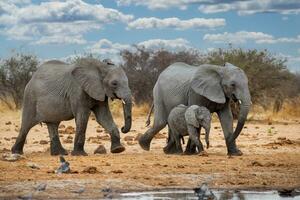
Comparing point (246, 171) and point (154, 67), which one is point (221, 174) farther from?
point (154, 67)

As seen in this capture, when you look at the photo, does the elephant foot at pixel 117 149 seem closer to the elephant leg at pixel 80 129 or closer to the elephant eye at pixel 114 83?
the elephant leg at pixel 80 129

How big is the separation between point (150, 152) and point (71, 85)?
6.74 ft

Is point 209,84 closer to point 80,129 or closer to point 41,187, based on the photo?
point 80,129

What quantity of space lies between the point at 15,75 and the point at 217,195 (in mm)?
26290

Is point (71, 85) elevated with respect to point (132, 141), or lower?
elevated

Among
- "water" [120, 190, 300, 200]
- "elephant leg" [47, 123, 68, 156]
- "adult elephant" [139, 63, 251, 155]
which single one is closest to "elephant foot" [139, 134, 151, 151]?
"adult elephant" [139, 63, 251, 155]

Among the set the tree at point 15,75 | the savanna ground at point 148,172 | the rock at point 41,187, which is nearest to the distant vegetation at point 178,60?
the tree at point 15,75

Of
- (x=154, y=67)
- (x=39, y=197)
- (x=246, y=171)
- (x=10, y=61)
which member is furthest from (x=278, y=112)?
(x=39, y=197)

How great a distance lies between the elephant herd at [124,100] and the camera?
15.6 m

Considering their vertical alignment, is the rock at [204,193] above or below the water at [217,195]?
above

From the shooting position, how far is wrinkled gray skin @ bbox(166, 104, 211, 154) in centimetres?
1528

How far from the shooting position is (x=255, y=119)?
2778 centimetres

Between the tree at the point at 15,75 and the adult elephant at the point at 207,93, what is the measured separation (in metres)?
19.1

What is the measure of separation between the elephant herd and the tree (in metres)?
19.0
